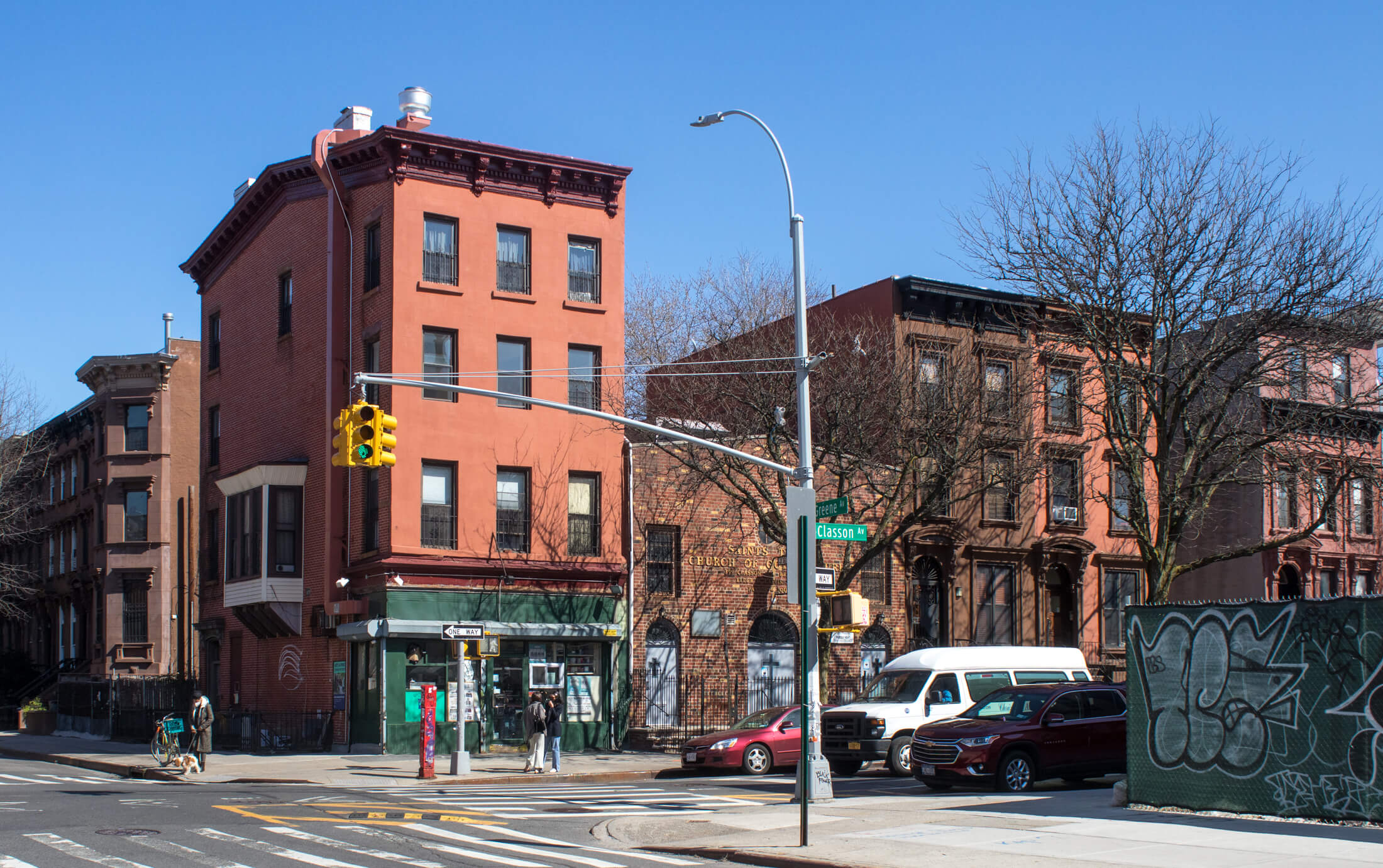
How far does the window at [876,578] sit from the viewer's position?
37.9 meters

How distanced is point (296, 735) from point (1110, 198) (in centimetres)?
2249

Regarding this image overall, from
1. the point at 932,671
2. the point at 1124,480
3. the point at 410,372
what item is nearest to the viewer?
the point at 932,671

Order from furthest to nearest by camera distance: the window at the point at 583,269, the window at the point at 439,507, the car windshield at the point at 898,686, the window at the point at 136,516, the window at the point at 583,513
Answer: the window at the point at 136,516
the window at the point at 583,269
the window at the point at 583,513
the window at the point at 439,507
the car windshield at the point at 898,686

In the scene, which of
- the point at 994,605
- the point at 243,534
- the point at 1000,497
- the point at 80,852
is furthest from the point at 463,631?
the point at 1000,497

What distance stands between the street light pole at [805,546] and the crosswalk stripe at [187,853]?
663 cm

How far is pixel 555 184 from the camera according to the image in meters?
34.7

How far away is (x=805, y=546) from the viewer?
54.5 ft

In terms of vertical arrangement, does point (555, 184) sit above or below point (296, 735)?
above

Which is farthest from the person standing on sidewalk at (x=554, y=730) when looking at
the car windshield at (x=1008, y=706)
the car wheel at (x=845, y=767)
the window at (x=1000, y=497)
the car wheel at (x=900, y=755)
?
the window at (x=1000, y=497)

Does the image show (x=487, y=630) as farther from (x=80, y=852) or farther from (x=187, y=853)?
(x=80, y=852)

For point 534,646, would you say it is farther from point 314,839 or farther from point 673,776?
point 314,839

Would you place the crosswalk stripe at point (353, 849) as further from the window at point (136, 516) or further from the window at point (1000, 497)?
the window at point (136, 516)

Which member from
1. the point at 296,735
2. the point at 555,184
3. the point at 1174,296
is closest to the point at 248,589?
the point at 296,735

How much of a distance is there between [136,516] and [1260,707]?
45174 mm
